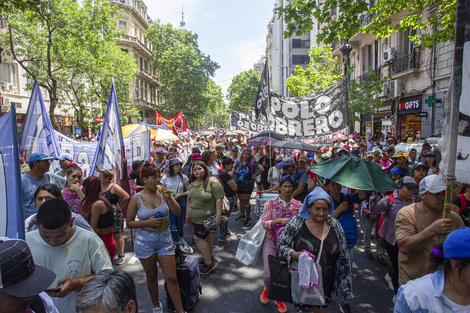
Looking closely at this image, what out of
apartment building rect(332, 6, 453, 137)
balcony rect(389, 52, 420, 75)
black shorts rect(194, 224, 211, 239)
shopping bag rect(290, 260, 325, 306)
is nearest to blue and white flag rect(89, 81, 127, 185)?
black shorts rect(194, 224, 211, 239)

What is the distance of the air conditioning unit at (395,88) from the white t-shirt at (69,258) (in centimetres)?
2209

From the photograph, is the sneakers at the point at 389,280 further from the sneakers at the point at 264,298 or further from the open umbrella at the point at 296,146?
the open umbrella at the point at 296,146

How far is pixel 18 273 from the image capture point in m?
1.40

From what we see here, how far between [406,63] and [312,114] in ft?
53.4

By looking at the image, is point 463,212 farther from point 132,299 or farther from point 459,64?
point 132,299

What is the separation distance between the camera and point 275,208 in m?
3.76

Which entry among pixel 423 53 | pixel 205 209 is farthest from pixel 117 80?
pixel 205 209

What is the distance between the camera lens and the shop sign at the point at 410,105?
18531 millimetres

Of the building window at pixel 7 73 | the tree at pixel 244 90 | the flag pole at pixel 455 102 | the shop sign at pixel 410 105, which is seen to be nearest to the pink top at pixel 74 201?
the flag pole at pixel 455 102

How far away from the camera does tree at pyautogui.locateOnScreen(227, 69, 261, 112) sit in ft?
232

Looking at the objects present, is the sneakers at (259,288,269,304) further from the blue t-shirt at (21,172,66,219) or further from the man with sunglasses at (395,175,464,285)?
the blue t-shirt at (21,172,66,219)

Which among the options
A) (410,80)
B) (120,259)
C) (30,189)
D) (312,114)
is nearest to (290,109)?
(312,114)

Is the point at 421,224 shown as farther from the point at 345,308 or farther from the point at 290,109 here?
the point at 290,109

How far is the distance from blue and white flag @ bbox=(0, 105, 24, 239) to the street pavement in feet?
6.98
